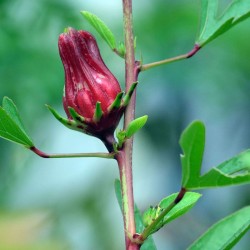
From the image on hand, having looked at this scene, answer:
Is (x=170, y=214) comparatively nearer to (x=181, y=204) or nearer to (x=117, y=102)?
(x=181, y=204)

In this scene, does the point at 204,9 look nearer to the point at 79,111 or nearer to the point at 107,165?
the point at 79,111

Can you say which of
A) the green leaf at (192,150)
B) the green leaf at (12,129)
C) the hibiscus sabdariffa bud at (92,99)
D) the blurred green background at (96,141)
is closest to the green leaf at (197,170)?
the green leaf at (192,150)

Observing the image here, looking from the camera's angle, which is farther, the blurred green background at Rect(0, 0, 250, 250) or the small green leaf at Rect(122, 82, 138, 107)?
the blurred green background at Rect(0, 0, 250, 250)

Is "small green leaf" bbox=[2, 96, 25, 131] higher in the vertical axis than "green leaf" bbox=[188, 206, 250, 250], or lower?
higher

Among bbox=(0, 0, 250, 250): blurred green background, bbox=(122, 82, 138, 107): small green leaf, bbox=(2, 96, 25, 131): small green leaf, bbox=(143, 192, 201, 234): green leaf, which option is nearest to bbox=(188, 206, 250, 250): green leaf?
bbox=(143, 192, 201, 234): green leaf

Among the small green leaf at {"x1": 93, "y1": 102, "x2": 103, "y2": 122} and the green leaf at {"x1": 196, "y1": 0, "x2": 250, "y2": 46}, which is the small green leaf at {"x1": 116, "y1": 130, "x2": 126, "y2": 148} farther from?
the green leaf at {"x1": 196, "y1": 0, "x2": 250, "y2": 46}

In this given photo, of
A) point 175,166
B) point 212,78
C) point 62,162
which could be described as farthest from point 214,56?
point 62,162

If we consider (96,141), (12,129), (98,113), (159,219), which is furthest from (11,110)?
(96,141)

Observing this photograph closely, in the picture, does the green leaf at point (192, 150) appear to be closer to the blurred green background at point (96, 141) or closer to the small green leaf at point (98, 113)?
the small green leaf at point (98, 113)
